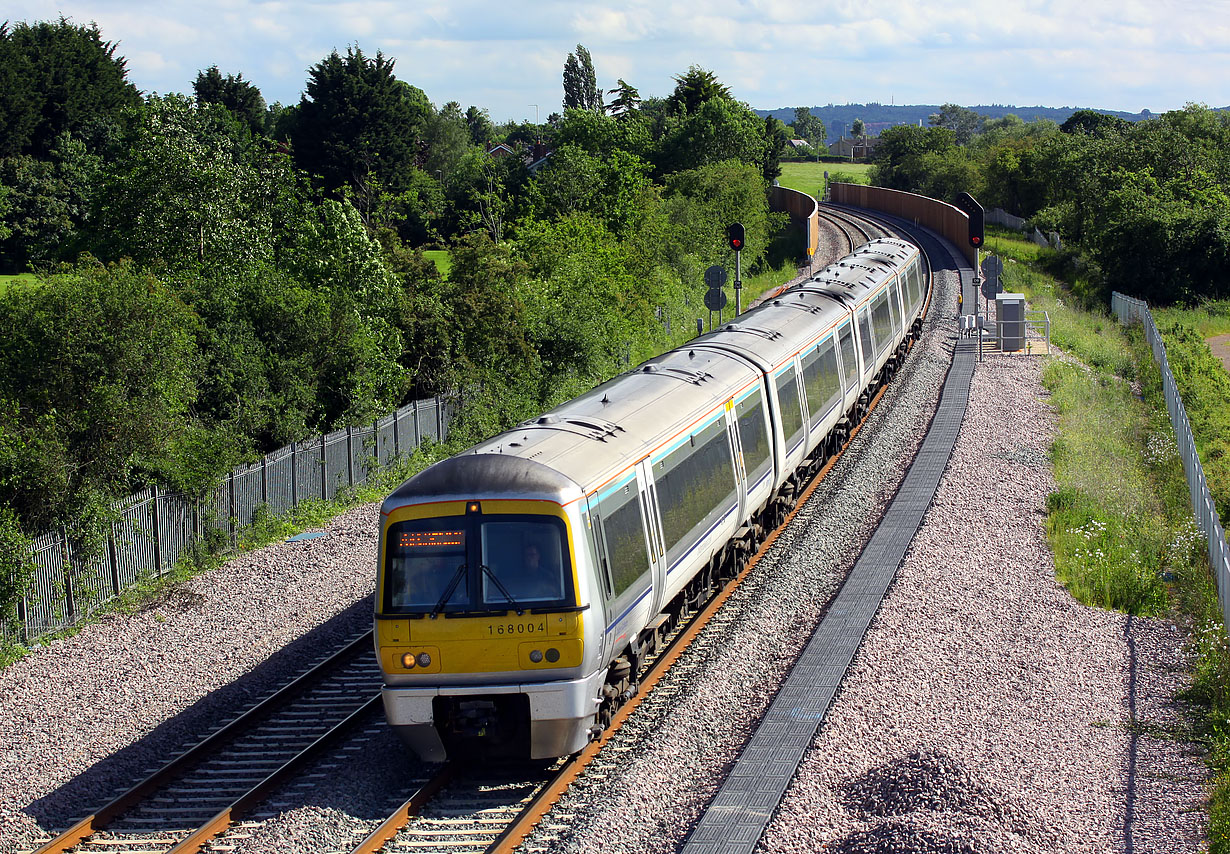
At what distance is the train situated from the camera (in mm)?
9633

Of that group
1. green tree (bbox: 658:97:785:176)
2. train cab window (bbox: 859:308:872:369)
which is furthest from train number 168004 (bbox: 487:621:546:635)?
green tree (bbox: 658:97:785:176)

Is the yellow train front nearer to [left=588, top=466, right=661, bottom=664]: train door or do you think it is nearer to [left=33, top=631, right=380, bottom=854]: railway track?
[left=588, top=466, right=661, bottom=664]: train door

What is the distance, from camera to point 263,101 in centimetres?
9394

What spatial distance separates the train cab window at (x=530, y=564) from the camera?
964 cm

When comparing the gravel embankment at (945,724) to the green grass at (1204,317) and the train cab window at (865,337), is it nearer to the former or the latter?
the train cab window at (865,337)

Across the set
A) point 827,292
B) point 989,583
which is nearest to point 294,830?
point 989,583

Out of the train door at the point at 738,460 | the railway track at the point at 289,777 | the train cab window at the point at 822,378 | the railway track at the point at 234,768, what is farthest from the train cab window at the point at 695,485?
the train cab window at the point at 822,378

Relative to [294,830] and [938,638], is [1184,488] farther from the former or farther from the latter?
[294,830]

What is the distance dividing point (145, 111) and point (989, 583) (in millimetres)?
24022

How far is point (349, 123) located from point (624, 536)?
56.5 m

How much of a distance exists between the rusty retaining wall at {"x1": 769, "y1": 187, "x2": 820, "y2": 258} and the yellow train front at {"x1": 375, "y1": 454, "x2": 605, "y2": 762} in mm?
47370

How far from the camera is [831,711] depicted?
11.0 metres

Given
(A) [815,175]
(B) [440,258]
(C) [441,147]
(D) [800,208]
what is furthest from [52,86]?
(A) [815,175]

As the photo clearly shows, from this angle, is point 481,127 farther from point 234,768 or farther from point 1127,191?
point 234,768
